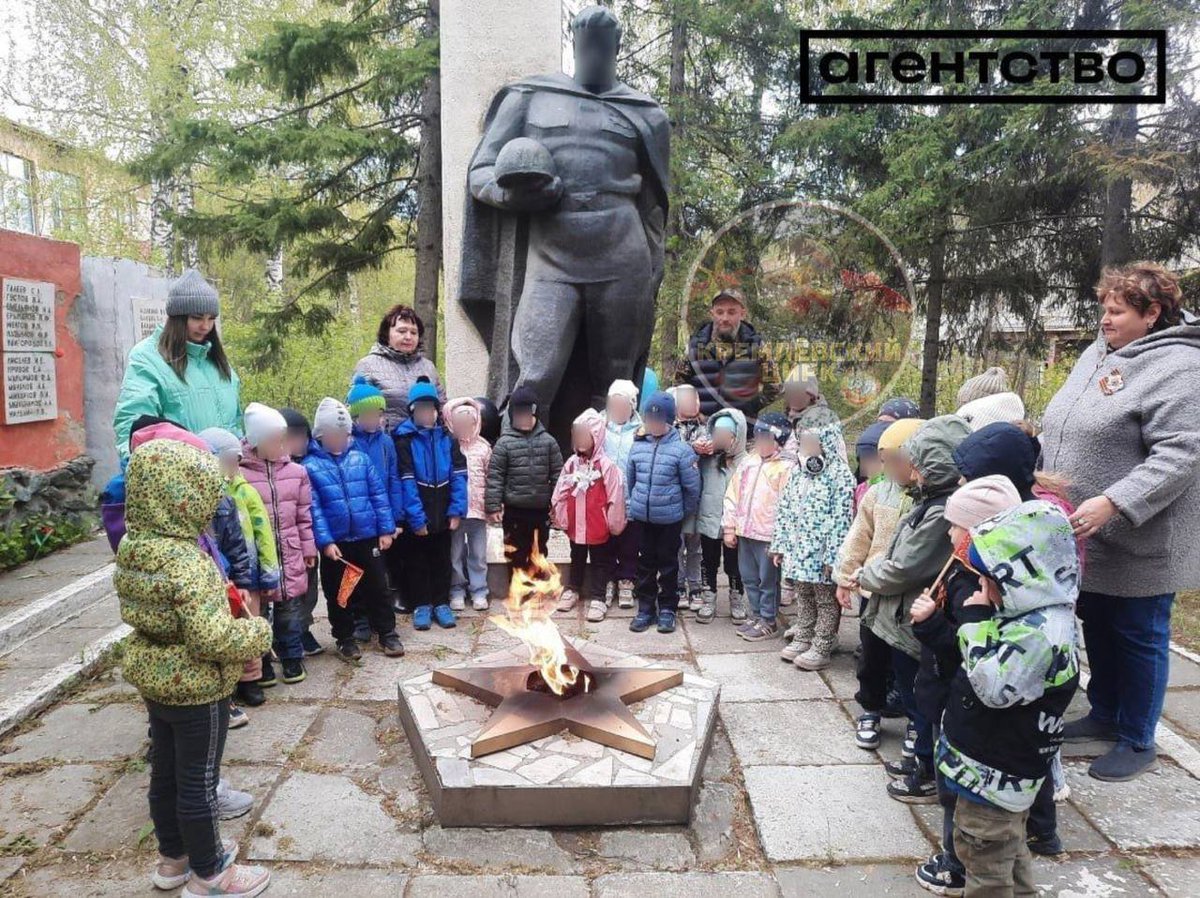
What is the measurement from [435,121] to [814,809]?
9456 millimetres

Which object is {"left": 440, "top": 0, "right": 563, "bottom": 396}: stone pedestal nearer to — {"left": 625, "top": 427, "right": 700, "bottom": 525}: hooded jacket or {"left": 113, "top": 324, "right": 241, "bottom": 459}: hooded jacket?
{"left": 625, "top": 427, "right": 700, "bottom": 525}: hooded jacket

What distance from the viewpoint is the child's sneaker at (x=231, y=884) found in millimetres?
2400

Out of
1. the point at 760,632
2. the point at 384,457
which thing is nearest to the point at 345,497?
the point at 384,457

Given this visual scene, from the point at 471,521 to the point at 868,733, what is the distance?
9.20 ft

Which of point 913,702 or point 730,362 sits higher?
point 730,362

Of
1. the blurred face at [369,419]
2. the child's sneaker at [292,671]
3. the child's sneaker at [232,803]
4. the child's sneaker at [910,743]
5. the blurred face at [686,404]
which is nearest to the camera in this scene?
the child's sneaker at [232,803]

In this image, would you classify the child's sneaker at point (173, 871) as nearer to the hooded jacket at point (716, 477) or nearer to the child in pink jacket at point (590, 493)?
the child in pink jacket at point (590, 493)

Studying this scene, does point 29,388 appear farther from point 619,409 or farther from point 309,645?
point 619,409

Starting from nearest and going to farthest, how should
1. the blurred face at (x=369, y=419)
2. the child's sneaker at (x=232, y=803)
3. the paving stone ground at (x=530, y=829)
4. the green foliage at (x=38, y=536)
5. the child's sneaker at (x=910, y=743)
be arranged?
the paving stone ground at (x=530, y=829) < the child's sneaker at (x=232, y=803) < the child's sneaker at (x=910, y=743) < the blurred face at (x=369, y=419) < the green foliage at (x=38, y=536)

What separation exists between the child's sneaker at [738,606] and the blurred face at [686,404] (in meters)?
1.22

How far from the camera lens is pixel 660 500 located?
4.76 meters

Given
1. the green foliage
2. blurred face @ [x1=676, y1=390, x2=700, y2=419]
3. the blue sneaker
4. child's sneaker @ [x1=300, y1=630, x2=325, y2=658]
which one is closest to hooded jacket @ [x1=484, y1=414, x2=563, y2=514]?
the blue sneaker

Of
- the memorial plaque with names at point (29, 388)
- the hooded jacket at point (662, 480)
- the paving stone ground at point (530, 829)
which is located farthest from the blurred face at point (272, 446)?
the memorial plaque with names at point (29, 388)

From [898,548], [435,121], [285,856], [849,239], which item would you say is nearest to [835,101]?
[849,239]
